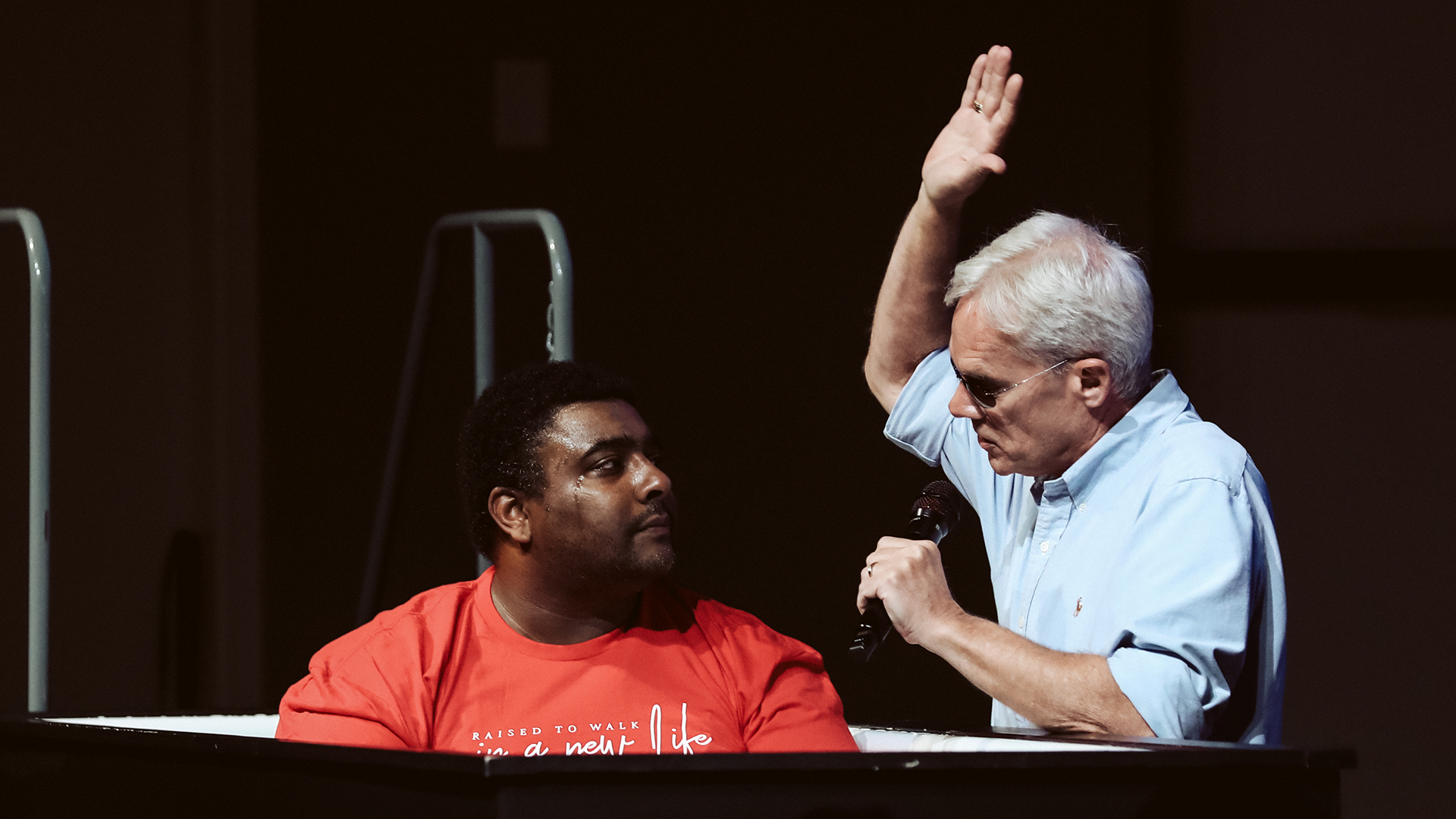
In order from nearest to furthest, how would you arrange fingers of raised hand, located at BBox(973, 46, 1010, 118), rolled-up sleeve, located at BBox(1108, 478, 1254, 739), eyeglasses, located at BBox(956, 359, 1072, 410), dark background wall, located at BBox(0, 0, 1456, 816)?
rolled-up sleeve, located at BBox(1108, 478, 1254, 739)
eyeglasses, located at BBox(956, 359, 1072, 410)
fingers of raised hand, located at BBox(973, 46, 1010, 118)
dark background wall, located at BBox(0, 0, 1456, 816)

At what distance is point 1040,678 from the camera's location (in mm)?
1618

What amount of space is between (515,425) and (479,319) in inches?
26.5

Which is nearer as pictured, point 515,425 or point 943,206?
point 515,425

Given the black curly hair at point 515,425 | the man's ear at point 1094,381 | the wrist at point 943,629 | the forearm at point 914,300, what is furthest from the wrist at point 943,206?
the wrist at point 943,629

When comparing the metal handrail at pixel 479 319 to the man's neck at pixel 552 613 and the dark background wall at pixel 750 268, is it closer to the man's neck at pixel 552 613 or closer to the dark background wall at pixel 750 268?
the man's neck at pixel 552 613

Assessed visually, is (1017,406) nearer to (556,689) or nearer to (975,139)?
(975,139)

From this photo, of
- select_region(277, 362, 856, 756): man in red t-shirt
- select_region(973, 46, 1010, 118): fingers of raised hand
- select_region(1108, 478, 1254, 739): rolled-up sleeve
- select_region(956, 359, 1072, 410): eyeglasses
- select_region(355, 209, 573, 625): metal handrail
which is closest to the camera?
select_region(1108, 478, 1254, 739): rolled-up sleeve

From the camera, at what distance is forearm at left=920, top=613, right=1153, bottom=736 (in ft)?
5.21

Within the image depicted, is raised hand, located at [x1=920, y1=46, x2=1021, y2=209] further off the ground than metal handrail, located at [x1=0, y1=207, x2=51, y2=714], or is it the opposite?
raised hand, located at [x1=920, y1=46, x2=1021, y2=209]

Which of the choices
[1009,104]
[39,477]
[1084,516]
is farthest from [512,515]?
[39,477]

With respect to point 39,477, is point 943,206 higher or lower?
higher

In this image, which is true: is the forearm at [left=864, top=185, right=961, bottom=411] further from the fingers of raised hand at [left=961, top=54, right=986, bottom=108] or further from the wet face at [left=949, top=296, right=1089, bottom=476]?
the wet face at [left=949, top=296, right=1089, bottom=476]

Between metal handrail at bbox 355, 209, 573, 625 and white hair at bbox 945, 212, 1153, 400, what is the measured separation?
0.66 meters

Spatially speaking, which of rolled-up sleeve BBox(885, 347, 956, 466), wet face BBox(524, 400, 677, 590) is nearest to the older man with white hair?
rolled-up sleeve BBox(885, 347, 956, 466)
